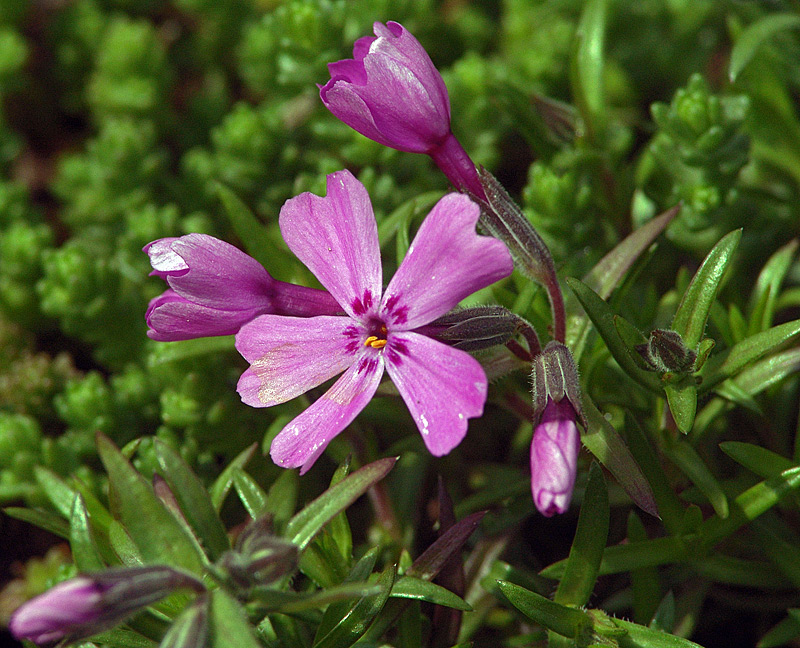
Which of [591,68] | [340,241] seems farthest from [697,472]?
[591,68]

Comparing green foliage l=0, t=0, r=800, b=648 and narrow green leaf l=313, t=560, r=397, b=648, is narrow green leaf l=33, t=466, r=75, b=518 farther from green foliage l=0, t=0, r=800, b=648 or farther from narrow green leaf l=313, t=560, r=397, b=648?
narrow green leaf l=313, t=560, r=397, b=648

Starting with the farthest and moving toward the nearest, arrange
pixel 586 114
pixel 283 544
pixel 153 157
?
pixel 153 157 < pixel 586 114 < pixel 283 544

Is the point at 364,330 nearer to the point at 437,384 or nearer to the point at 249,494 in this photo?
the point at 437,384

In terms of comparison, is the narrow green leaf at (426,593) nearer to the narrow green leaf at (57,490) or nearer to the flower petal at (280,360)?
the flower petal at (280,360)

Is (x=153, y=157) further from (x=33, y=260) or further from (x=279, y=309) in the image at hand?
(x=279, y=309)

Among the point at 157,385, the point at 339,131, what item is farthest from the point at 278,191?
the point at 157,385

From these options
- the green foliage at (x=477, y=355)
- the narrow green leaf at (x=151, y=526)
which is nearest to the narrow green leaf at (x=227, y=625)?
the green foliage at (x=477, y=355)
